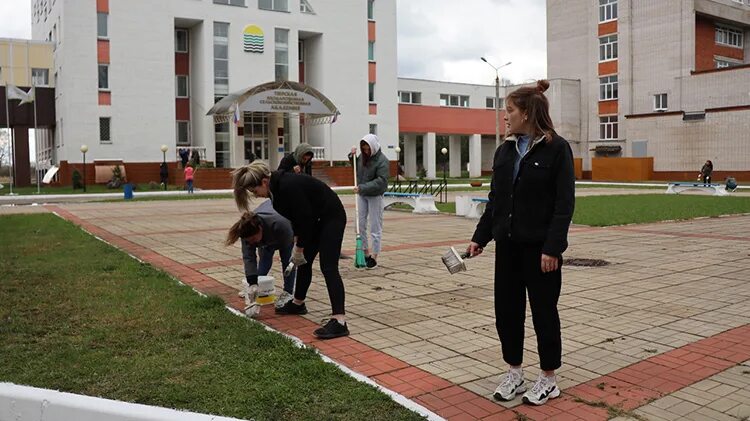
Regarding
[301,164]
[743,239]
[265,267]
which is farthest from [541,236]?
[743,239]

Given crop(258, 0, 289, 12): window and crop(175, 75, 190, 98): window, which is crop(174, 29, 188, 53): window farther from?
crop(258, 0, 289, 12): window

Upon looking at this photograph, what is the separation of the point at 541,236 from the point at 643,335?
87.7 inches

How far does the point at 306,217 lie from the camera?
18.1 ft

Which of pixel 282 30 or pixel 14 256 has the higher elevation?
pixel 282 30

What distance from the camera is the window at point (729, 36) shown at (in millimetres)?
49656

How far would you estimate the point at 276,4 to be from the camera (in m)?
44.5

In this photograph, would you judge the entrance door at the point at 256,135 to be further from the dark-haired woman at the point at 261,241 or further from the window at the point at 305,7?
the dark-haired woman at the point at 261,241

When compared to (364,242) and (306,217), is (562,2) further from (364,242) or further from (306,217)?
(306,217)

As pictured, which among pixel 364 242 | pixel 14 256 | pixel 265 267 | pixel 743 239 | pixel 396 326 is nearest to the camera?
pixel 396 326

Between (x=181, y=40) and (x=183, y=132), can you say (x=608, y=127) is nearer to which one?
(x=183, y=132)

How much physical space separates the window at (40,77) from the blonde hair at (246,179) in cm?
4438

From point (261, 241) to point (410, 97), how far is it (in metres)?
56.2

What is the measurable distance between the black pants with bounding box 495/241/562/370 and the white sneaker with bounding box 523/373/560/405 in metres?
0.09

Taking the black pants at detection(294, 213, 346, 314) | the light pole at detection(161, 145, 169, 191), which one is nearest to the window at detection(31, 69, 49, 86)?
the light pole at detection(161, 145, 169, 191)
